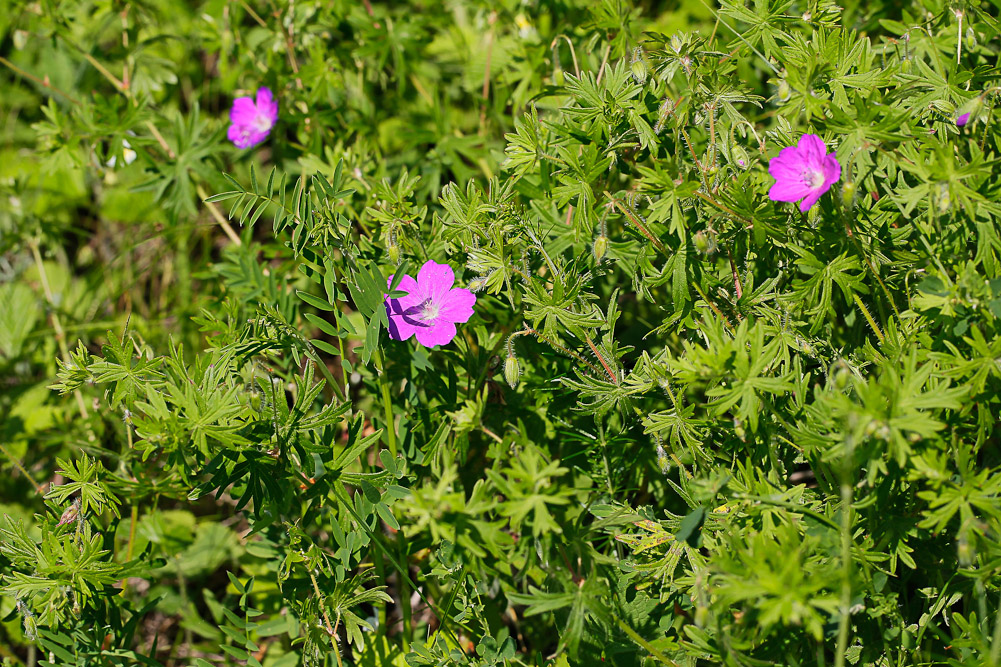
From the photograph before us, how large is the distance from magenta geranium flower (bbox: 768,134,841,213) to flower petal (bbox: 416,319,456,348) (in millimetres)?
944

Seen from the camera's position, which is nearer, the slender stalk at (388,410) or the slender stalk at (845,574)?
the slender stalk at (845,574)

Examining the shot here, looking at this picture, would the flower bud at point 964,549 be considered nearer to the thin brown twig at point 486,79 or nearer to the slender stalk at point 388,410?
the slender stalk at point 388,410

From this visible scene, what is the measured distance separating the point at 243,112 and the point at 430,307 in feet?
5.15

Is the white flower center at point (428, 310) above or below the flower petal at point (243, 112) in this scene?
below

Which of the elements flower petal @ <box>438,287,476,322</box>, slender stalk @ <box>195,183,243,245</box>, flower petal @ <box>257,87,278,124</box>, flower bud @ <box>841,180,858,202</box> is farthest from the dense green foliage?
flower petal @ <box>257,87,278,124</box>

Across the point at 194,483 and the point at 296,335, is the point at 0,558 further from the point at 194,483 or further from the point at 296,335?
the point at 296,335

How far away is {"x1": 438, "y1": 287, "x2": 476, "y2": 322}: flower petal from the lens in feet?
6.93

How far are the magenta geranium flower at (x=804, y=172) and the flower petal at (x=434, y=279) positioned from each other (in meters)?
0.92

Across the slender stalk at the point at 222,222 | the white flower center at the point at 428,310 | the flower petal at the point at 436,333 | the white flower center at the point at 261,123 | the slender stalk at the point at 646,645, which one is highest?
the white flower center at the point at 261,123

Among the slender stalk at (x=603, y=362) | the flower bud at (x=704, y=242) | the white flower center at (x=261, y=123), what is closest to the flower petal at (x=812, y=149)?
the flower bud at (x=704, y=242)

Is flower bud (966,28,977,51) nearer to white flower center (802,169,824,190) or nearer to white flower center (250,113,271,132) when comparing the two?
white flower center (802,169,824,190)

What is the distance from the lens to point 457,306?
214cm

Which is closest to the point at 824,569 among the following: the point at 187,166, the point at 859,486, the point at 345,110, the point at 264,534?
the point at 859,486

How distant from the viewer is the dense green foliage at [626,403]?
1779 millimetres
